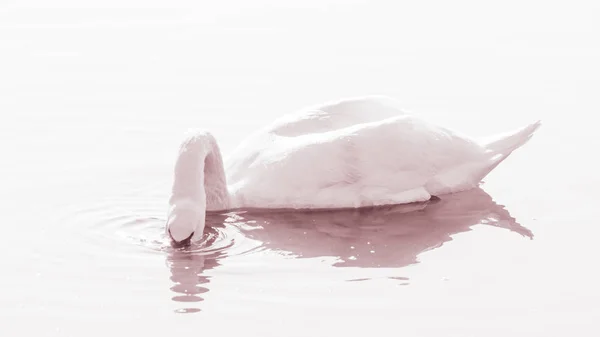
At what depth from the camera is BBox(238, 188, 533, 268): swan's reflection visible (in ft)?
35.0

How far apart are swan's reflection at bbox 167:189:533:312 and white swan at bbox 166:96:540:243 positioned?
0.12 m

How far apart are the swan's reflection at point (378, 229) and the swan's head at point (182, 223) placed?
0.72m

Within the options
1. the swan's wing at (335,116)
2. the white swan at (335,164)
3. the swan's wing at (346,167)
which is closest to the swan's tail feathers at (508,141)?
the white swan at (335,164)

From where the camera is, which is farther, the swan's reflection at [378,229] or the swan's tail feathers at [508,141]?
the swan's tail feathers at [508,141]

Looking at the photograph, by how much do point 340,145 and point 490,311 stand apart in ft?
8.62

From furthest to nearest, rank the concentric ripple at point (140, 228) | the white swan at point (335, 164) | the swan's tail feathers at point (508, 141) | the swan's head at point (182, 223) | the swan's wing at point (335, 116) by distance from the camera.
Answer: the swan's tail feathers at point (508, 141), the swan's wing at point (335, 116), the white swan at point (335, 164), the concentric ripple at point (140, 228), the swan's head at point (182, 223)

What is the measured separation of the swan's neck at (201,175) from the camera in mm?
10508

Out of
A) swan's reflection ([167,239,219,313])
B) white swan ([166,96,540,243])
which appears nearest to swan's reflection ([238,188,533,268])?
white swan ([166,96,540,243])

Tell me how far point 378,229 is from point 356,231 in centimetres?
20

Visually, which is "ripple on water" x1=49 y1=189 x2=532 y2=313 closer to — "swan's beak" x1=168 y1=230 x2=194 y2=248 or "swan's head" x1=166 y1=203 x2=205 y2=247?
"swan's beak" x1=168 y1=230 x2=194 y2=248

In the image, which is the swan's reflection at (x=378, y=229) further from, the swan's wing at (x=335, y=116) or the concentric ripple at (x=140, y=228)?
the swan's wing at (x=335, y=116)

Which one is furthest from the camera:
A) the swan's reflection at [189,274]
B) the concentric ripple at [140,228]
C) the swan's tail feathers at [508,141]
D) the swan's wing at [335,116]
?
the swan's tail feathers at [508,141]

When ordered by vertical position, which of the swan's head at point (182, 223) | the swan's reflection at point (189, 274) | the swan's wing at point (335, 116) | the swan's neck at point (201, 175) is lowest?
the swan's reflection at point (189, 274)

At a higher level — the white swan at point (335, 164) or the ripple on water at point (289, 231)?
the white swan at point (335, 164)
